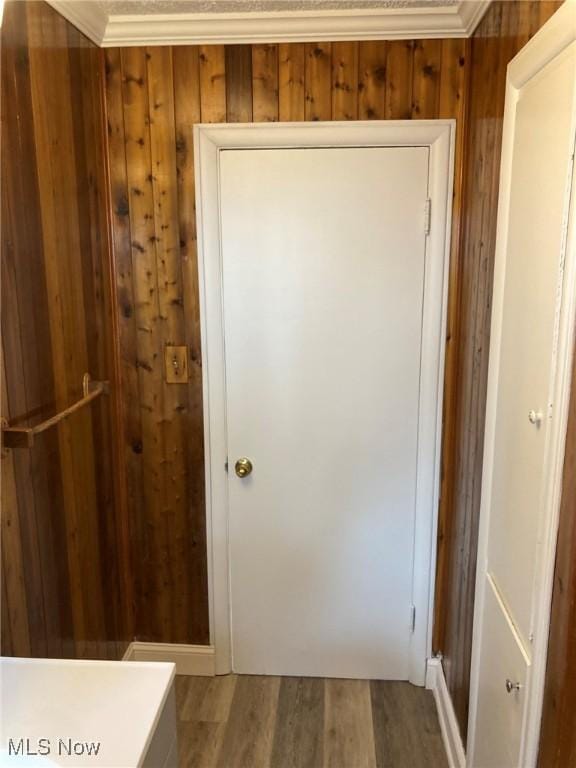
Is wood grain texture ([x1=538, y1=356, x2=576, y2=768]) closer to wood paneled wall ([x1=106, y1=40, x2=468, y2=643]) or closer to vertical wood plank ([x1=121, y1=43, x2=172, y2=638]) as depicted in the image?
wood paneled wall ([x1=106, y1=40, x2=468, y2=643])

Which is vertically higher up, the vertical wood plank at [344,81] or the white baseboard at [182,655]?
the vertical wood plank at [344,81]

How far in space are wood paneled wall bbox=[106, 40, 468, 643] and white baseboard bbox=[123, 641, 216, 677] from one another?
0.11ft

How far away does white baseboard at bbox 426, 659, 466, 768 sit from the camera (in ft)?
6.22

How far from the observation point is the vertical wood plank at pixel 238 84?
1.95 metres

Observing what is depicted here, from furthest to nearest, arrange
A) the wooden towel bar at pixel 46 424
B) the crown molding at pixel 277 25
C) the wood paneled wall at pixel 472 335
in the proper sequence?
the crown molding at pixel 277 25, the wood paneled wall at pixel 472 335, the wooden towel bar at pixel 46 424

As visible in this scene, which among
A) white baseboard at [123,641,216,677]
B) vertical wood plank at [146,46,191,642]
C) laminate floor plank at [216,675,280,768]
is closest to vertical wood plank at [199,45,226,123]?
vertical wood plank at [146,46,191,642]

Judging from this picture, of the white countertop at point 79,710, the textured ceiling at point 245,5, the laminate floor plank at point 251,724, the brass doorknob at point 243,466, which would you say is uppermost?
the textured ceiling at point 245,5

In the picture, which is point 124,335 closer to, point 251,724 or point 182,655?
point 182,655

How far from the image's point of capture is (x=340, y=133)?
1.95 metres

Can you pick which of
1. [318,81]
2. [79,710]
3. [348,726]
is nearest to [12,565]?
[79,710]

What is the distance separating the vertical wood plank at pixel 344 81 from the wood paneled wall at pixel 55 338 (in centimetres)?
78

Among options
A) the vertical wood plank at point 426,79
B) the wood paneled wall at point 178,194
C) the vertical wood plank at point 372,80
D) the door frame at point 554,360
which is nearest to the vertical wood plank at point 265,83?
the wood paneled wall at point 178,194

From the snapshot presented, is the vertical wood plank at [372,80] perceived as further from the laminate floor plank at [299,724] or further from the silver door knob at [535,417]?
the laminate floor plank at [299,724]

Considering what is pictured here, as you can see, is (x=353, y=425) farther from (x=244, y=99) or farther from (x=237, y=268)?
(x=244, y=99)
